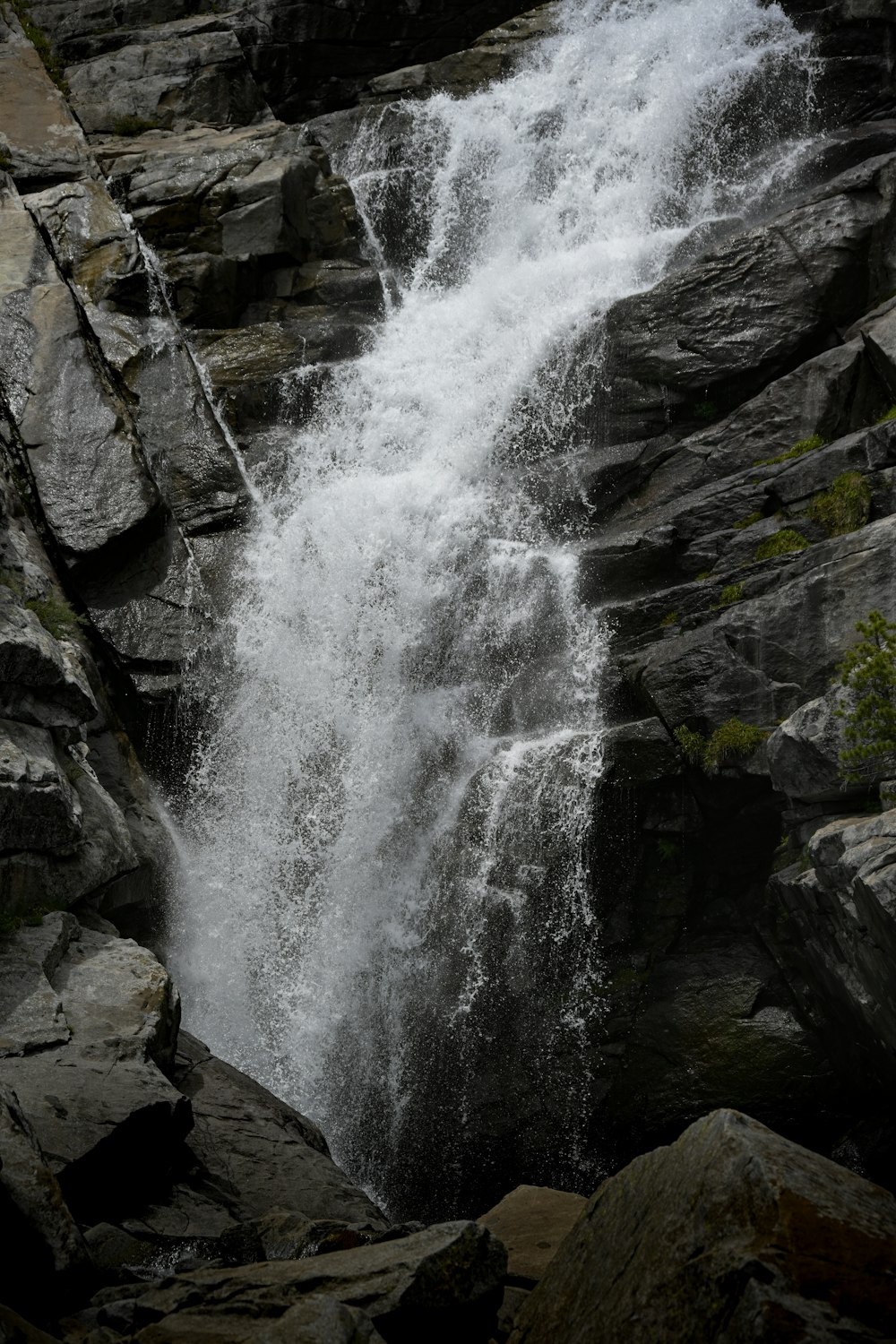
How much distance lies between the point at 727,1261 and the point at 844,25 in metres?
25.6

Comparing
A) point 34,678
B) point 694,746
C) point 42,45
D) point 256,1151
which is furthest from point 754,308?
point 42,45

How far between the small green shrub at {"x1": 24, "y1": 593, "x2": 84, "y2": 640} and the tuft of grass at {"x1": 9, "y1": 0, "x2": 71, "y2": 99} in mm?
18928

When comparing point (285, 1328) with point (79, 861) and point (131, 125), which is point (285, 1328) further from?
point (131, 125)

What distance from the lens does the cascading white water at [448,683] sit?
12969mm

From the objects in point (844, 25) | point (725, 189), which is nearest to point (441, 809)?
point (725, 189)

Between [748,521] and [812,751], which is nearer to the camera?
[812,751]

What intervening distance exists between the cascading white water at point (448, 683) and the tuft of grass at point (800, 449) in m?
3.56

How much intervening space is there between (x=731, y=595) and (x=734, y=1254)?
11125mm

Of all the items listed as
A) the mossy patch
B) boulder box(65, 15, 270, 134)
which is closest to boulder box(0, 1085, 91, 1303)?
the mossy patch

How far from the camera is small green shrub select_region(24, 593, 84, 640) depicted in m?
15.4

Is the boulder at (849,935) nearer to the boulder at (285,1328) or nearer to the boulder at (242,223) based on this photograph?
the boulder at (285,1328)

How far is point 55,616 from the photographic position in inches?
619

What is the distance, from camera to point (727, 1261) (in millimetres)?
4594

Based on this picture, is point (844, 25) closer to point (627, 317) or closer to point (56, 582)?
point (627, 317)
